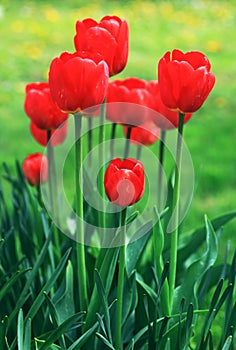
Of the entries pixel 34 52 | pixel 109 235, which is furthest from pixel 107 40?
pixel 34 52

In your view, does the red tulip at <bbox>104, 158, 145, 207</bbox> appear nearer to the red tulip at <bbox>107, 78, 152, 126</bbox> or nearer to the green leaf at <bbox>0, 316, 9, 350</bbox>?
the green leaf at <bbox>0, 316, 9, 350</bbox>

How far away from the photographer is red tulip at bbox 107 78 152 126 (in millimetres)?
1867

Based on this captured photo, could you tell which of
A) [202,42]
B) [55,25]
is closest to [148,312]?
→ [202,42]

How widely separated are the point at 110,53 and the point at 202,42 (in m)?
5.44

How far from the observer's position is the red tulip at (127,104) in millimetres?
1867

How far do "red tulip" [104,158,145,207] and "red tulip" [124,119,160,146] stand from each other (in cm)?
56

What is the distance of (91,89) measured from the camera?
56.9 inches

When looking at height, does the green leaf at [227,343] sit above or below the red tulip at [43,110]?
below

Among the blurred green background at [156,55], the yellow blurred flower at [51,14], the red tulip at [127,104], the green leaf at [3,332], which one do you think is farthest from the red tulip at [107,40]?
the yellow blurred flower at [51,14]

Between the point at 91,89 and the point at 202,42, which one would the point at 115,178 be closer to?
the point at 91,89

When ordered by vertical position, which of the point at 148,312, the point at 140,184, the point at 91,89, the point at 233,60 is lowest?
the point at 148,312

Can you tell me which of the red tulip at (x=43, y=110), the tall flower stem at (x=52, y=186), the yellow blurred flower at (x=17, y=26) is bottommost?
the tall flower stem at (x=52, y=186)

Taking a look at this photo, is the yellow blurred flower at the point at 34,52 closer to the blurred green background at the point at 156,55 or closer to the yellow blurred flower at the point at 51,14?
the blurred green background at the point at 156,55

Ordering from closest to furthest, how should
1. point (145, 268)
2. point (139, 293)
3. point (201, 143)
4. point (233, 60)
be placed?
point (139, 293), point (145, 268), point (201, 143), point (233, 60)
